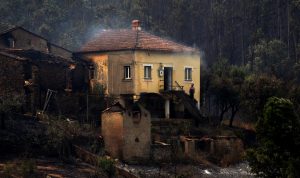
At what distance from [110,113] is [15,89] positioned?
773 cm

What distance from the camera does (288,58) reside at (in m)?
55.9

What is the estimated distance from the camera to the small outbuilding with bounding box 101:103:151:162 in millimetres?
30922

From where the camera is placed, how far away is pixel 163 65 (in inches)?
1655

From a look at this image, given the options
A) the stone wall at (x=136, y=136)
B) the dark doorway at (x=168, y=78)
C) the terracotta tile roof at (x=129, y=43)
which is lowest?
the stone wall at (x=136, y=136)

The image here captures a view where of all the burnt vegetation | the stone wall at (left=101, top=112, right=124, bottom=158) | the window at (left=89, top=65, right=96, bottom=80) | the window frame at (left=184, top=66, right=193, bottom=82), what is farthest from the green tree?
the window at (left=89, top=65, right=96, bottom=80)

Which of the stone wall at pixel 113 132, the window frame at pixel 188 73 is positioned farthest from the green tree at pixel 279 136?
the window frame at pixel 188 73

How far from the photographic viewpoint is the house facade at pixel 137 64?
40.8 meters

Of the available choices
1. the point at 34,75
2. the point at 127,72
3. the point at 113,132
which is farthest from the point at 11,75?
the point at 127,72

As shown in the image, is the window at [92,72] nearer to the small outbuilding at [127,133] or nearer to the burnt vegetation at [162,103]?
the burnt vegetation at [162,103]

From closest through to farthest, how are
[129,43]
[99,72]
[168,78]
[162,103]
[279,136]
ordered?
[279,136] → [129,43] → [162,103] → [99,72] → [168,78]

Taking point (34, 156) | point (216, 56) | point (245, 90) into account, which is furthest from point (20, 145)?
point (216, 56)

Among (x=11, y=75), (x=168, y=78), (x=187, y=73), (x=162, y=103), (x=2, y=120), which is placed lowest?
(x=2, y=120)

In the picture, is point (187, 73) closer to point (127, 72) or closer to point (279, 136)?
point (127, 72)

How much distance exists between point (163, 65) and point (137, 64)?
240 cm
